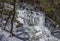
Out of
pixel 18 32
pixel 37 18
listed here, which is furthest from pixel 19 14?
pixel 18 32

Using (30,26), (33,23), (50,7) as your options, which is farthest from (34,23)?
(50,7)

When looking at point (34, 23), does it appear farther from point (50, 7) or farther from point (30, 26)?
point (50, 7)

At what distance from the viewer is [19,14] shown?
4.13m

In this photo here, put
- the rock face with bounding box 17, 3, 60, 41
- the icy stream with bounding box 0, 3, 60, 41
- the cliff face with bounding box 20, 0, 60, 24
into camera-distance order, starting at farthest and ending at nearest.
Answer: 1. the cliff face with bounding box 20, 0, 60, 24
2. the rock face with bounding box 17, 3, 60, 41
3. the icy stream with bounding box 0, 3, 60, 41

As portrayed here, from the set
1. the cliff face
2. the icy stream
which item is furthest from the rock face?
A: the cliff face

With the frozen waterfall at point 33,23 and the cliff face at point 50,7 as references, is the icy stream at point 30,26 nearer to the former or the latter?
the frozen waterfall at point 33,23

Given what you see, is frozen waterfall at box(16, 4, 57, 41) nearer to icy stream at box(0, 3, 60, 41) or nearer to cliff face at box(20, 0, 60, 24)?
icy stream at box(0, 3, 60, 41)

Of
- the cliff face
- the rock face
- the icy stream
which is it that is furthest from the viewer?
the cliff face

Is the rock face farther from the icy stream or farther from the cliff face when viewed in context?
the cliff face

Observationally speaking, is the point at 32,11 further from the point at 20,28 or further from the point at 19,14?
the point at 20,28

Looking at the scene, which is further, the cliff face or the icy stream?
the cliff face

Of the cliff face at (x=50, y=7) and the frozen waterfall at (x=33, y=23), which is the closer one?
the frozen waterfall at (x=33, y=23)

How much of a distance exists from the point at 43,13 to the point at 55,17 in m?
0.32

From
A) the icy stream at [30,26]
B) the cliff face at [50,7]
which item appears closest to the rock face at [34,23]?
the icy stream at [30,26]
